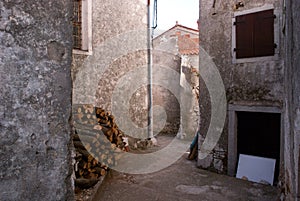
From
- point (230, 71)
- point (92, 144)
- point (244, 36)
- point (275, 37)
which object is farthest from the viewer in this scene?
point (230, 71)

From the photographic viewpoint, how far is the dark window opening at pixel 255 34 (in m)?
5.91

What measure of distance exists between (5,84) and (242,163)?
243 inches

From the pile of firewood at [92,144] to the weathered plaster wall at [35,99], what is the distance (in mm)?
3306

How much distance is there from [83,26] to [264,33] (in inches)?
201

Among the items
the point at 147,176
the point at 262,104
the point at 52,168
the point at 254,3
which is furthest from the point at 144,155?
the point at 52,168

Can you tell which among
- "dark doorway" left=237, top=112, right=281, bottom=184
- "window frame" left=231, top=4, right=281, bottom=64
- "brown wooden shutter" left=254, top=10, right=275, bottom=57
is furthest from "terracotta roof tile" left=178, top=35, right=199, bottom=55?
"dark doorway" left=237, top=112, right=281, bottom=184

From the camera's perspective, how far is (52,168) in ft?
6.19

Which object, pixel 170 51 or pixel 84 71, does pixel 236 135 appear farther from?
pixel 170 51

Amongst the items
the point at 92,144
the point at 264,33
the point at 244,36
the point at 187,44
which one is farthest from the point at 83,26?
the point at 187,44

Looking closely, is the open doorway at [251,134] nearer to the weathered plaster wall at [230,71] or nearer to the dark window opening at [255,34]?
the weathered plaster wall at [230,71]

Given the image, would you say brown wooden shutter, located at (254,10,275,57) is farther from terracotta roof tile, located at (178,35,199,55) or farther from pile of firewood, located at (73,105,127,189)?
terracotta roof tile, located at (178,35,199,55)

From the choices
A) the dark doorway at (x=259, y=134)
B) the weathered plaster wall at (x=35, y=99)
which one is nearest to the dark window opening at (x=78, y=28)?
the dark doorway at (x=259, y=134)

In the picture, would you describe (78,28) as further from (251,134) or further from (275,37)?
(251,134)

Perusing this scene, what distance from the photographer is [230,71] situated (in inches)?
260
